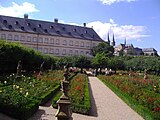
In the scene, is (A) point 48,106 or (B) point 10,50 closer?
(A) point 48,106

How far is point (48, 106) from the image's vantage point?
12.6m

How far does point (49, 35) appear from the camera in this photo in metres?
68.8

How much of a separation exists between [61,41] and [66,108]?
67.0 meters

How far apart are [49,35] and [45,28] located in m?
2.17

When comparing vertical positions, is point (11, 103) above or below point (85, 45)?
below

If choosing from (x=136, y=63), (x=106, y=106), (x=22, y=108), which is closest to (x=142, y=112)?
(x=106, y=106)

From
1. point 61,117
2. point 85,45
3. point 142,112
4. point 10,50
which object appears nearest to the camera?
point 61,117

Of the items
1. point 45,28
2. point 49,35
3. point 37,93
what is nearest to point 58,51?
point 49,35

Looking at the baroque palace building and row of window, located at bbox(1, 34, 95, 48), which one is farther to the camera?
row of window, located at bbox(1, 34, 95, 48)

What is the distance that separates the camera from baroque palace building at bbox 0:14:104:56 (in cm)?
6232

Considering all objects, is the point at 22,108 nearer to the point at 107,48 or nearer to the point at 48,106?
the point at 48,106

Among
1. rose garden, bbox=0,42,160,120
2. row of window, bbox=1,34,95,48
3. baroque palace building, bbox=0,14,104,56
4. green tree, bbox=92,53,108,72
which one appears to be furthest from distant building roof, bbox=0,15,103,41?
rose garden, bbox=0,42,160,120

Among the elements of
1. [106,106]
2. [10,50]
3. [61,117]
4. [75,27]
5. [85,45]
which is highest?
[75,27]

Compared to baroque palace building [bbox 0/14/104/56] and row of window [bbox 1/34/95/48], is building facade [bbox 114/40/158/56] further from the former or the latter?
row of window [bbox 1/34/95/48]
